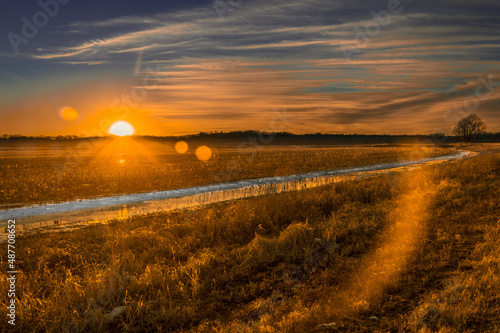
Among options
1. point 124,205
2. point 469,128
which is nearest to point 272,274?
point 124,205

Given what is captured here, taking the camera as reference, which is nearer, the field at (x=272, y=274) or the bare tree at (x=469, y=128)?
the field at (x=272, y=274)

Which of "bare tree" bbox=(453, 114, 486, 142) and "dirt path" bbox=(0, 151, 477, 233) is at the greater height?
"bare tree" bbox=(453, 114, 486, 142)

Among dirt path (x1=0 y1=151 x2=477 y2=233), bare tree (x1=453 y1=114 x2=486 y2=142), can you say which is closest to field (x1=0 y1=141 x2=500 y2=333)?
dirt path (x1=0 y1=151 x2=477 y2=233)

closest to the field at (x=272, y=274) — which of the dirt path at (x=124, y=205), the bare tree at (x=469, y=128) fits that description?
the dirt path at (x=124, y=205)

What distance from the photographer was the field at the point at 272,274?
20.3 feet

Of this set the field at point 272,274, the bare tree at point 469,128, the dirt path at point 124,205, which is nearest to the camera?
the field at point 272,274

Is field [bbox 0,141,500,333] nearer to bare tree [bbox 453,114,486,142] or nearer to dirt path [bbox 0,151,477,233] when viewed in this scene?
dirt path [bbox 0,151,477,233]

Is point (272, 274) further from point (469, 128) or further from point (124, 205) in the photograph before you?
point (469, 128)

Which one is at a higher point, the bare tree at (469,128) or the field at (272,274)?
the bare tree at (469,128)

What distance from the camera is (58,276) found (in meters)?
8.62

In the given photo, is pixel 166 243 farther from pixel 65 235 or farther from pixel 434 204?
pixel 434 204

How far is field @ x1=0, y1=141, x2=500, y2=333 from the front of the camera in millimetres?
6191

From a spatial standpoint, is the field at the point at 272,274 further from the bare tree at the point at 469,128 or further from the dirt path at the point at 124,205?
the bare tree at the point at 469,128

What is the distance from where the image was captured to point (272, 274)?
8477mm
